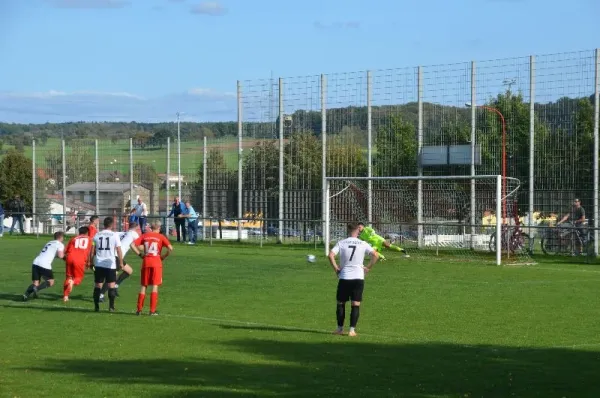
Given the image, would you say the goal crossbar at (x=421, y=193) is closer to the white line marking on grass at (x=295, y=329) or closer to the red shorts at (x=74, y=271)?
the red shorts at (x=74, y=271)

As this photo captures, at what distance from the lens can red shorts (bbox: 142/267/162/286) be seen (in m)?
19.7

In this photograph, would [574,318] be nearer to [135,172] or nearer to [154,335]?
[154,335]

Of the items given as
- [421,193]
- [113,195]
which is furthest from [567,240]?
[113,195]

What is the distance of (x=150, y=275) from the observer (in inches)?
777

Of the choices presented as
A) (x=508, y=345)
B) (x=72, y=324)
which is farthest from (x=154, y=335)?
(x=508, y=345)

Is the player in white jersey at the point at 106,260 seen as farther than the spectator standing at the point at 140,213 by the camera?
No

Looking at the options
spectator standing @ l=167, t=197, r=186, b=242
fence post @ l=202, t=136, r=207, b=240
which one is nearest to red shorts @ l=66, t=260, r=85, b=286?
spectator standing @ l=167, t=197, r=186, b=242

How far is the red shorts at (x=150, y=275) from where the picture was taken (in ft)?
64.7

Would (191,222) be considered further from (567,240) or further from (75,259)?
(75,259)

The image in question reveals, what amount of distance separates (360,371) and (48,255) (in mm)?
11389

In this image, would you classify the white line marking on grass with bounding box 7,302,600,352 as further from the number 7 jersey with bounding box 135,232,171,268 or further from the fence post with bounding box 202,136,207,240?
the fence post with bounding box 202,136,207,240

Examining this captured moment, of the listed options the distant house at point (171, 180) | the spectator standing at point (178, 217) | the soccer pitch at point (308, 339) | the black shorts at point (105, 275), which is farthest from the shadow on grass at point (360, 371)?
the distant house at point (171, 180)

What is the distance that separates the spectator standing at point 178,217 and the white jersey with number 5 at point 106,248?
22.2 metres

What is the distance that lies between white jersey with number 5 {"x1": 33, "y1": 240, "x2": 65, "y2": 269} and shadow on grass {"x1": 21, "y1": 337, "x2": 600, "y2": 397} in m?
8.31
